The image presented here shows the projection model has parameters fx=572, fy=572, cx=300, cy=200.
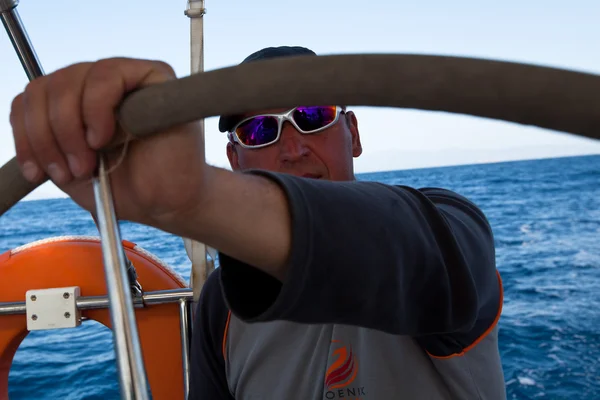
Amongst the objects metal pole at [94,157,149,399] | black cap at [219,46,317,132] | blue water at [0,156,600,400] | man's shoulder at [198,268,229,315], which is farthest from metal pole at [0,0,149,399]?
blue water at [0,156,600,400]

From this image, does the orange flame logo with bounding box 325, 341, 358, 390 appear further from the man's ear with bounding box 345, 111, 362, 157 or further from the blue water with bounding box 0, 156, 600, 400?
the blue water with bounding box 0, 156, 600, 400

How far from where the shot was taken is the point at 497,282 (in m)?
0.85

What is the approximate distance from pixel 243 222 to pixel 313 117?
83 centimetres

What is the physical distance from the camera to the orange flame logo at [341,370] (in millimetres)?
912

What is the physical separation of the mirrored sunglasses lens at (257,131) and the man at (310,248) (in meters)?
0.51

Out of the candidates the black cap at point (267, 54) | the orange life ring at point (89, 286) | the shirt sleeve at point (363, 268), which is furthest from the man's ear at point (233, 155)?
the shirt sleeve at point (363, 268)

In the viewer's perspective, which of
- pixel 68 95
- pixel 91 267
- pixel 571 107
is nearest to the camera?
pixel 571 107

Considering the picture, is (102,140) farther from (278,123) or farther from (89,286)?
(89,286)

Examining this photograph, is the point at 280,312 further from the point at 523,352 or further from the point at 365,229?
the point at 523,352

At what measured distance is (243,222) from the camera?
52 centimetres

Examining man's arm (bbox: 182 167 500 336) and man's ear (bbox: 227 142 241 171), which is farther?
man's ear (bbox: 227 142 241 171)

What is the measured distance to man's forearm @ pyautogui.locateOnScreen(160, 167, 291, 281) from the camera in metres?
0.50

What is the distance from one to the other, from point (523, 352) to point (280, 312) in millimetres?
4074

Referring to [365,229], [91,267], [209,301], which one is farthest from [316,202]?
[91,267]
